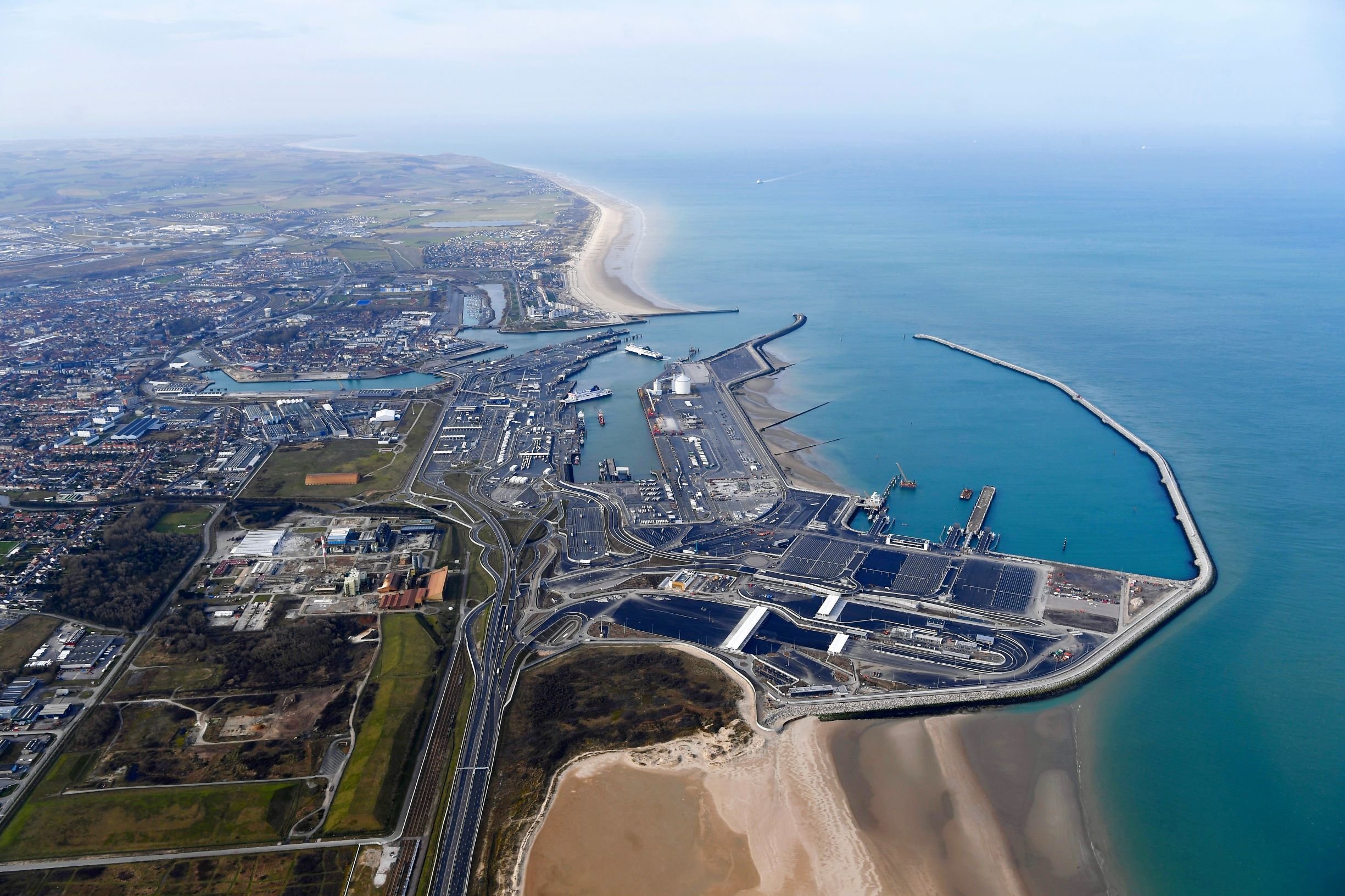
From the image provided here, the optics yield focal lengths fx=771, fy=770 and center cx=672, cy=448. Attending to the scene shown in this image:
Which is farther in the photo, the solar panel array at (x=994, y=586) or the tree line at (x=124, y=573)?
the solar panel array at (x=994, y=586)

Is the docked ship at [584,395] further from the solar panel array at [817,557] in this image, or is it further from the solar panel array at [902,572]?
the solar panel array at [902,572]

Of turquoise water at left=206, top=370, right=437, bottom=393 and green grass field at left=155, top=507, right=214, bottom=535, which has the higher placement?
turquoise water at left=206, top=370, right=437, bottom=393

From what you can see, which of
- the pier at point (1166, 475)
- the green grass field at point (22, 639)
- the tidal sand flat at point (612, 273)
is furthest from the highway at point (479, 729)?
the tidal sand flat at point (612, 273)

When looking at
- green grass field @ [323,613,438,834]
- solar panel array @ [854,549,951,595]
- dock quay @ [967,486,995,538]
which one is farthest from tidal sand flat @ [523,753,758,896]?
dock quay @ [967,486,995,538]

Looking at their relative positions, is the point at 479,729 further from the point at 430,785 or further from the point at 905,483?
the point at 905,483

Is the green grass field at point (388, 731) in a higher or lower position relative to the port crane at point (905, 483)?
lower

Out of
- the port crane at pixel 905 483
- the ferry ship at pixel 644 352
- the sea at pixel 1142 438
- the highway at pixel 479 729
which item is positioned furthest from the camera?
the ferry ship at pixel 644 352

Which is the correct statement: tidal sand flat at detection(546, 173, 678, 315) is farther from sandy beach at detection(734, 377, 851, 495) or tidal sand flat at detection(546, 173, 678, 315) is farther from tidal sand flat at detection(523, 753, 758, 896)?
tidal sand flat at detection(523, 753, 758, 896)
